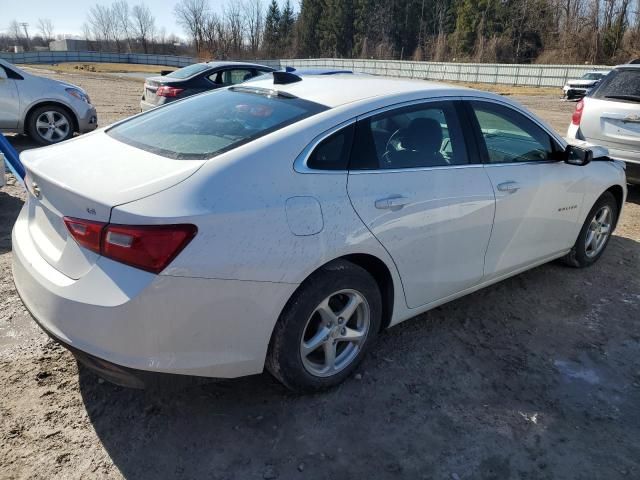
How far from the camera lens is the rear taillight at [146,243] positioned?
6.98ft

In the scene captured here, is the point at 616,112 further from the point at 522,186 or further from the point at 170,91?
the point at 170,91

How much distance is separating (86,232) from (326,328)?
1.26m

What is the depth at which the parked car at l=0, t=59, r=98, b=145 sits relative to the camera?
891cm

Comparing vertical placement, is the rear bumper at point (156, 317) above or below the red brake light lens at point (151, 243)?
below

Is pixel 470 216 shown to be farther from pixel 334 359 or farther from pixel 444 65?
pixel 444 65

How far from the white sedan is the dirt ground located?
0.96 feet

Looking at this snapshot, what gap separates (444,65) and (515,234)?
49.3m

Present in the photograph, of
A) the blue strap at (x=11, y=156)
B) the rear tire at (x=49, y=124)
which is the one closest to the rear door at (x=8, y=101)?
the rear tire at (x=49, y=124)

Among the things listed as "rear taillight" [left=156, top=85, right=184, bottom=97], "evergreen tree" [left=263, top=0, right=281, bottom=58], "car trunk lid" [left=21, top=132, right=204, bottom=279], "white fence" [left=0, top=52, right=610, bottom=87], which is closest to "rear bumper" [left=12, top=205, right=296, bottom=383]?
"car trunk lid" [left=21, top=132, right=204, bottom=279]

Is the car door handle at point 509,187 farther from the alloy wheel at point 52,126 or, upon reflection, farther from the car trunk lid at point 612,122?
the alloy wheel at point 52,126

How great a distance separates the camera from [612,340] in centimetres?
365

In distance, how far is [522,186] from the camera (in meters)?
3.59

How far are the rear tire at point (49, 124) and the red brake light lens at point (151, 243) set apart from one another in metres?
8.30

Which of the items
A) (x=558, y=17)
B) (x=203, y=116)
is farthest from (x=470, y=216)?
(x=558, y=17)
